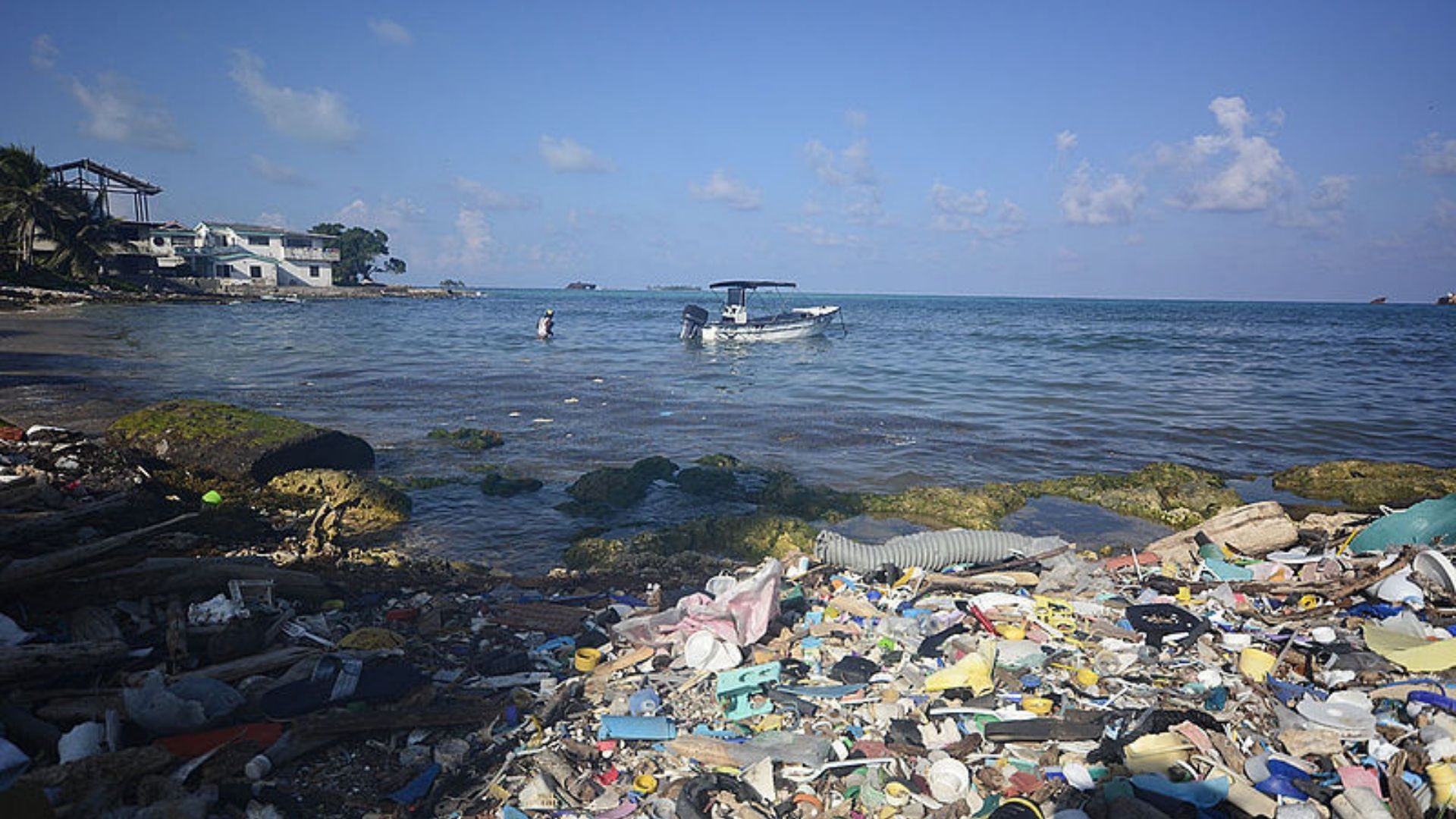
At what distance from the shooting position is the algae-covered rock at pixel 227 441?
9.71 metres

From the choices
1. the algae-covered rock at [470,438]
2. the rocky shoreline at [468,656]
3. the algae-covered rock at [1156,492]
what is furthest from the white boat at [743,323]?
the rocky shoreline at [468,656]

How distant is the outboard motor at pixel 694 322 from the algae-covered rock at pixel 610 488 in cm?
2866

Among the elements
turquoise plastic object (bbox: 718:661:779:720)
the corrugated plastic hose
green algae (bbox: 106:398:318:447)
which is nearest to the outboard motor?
green algae (bbox: 106:398:318:447)

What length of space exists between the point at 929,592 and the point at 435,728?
407cm

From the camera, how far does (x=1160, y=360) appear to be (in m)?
31.9

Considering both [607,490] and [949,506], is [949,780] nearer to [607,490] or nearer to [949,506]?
[949,506]

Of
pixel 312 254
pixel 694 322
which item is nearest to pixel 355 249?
pixel 312 254

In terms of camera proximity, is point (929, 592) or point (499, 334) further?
point (499, 334)

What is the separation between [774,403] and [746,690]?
50.0 ft

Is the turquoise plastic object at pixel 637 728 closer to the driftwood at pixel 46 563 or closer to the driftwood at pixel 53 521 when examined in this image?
the driftwood at pixel 46 563

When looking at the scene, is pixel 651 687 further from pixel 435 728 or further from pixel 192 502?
pixel 192 502

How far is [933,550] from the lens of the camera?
7.22m

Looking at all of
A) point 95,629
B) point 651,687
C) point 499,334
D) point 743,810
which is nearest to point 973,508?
point 651,687

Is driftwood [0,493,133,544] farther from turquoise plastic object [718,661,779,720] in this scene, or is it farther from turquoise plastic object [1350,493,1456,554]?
turquoise plastic object [1350,493,1456,554]
